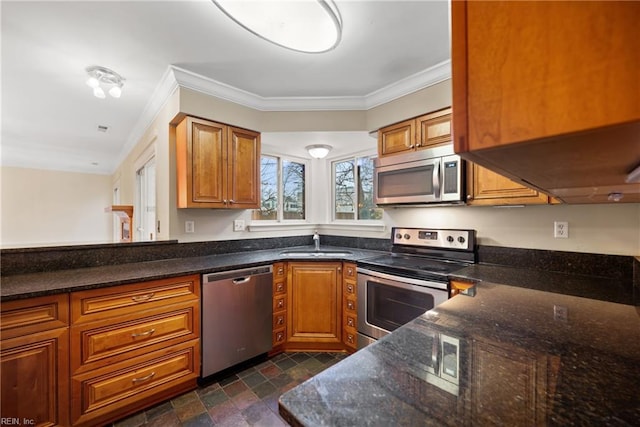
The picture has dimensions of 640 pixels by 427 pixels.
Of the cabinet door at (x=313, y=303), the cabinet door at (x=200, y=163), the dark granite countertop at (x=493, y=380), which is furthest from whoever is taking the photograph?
the cabinet door at (x=313, y=303)

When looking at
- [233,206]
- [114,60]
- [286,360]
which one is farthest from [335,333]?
[114,60]

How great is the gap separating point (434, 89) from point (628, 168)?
1.94 meters

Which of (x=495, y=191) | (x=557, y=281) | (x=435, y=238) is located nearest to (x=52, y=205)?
(x=435, y=238)

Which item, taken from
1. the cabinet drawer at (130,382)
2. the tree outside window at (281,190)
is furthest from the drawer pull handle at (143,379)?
the tree outside window at (281,190)

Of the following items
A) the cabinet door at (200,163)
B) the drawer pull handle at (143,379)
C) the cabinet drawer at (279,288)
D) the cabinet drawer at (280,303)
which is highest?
the cabinet door at (200,163)

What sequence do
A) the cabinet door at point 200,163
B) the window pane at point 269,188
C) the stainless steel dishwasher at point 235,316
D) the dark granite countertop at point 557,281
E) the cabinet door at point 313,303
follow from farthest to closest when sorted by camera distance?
the window pane at point 269,188 → the cabinet door at point 313,303 → the cabinet door at point 200,163 → the stainless steel dishwasher at point 235,316 → the dark granite countertop at point 557,281

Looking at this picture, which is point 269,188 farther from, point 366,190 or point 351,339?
point 351,339

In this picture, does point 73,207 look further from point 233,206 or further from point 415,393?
point 415,393

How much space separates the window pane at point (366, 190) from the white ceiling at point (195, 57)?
0.78 meters

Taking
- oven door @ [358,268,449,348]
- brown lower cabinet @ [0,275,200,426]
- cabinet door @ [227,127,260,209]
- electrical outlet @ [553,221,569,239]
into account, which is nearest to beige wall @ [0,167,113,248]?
cabinet door @ [227,127,260,209]

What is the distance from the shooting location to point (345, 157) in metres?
3.40

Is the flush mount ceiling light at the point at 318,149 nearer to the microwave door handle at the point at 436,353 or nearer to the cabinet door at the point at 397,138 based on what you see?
the cabinet door at the point at 397,138

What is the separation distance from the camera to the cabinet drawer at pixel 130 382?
1531 mm

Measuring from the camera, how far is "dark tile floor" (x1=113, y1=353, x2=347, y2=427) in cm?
166
